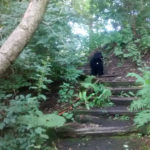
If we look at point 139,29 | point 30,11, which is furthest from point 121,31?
point 30,11

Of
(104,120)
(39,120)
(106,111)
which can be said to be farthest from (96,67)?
(39,120)

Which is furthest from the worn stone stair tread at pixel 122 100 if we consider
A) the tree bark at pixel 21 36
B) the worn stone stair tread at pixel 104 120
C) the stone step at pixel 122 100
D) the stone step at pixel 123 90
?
the tree bark at pixel 21 36

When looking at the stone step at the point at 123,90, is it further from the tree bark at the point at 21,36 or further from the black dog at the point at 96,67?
the tree bark at the point at 21,36

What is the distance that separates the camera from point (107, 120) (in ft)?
13.2

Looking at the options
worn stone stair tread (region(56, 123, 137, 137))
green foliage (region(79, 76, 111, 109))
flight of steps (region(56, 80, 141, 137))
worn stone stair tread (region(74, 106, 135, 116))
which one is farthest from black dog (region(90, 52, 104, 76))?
worn stone stair tread (region(56, 123, 137, 137))

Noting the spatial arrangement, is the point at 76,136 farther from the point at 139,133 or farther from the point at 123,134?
the point at 139,133

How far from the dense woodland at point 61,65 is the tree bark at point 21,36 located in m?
0.75

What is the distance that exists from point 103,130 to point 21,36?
2.26 m

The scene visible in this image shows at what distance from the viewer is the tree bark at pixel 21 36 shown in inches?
83.3

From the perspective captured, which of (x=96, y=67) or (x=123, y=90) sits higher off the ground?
(x=96, y=67)

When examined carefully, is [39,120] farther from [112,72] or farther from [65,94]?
[112,72]

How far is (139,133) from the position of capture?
3477 millimetres

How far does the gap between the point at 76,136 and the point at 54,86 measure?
181cm

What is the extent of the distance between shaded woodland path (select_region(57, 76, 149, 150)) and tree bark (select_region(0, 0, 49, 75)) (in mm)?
1834
